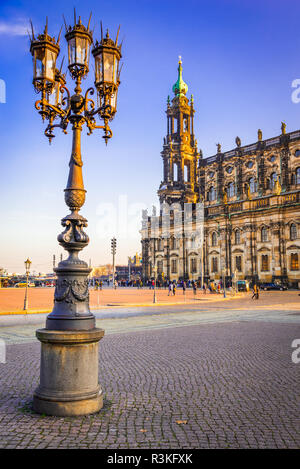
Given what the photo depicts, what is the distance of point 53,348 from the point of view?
498 centimetres

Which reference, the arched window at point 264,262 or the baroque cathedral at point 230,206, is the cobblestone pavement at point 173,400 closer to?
the baroque cathedral at point 230,206

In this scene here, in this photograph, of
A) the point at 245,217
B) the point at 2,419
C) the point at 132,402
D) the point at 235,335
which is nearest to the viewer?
the point at 2,419

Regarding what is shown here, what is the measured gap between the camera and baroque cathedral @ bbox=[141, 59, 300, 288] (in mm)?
53094

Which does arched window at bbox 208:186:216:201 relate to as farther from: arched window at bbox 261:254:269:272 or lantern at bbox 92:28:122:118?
lantern at bbox 92:28:122:118

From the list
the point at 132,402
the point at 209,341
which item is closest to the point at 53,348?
Result: the point at 132,402

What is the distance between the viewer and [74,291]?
5266 mm

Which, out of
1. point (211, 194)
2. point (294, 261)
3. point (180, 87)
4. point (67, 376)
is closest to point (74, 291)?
point (67, 376)

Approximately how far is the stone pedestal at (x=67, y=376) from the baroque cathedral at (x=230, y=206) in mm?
39587

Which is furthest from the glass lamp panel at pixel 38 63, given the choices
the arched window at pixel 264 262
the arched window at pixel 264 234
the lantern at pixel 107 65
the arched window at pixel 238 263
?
the arched window at pixel 238 263

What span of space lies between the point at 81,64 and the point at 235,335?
350 inches

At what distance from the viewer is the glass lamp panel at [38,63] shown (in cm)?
676

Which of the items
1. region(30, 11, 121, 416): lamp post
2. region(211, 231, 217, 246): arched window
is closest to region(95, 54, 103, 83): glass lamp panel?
region(30, 11, 121, 416): lamp post
